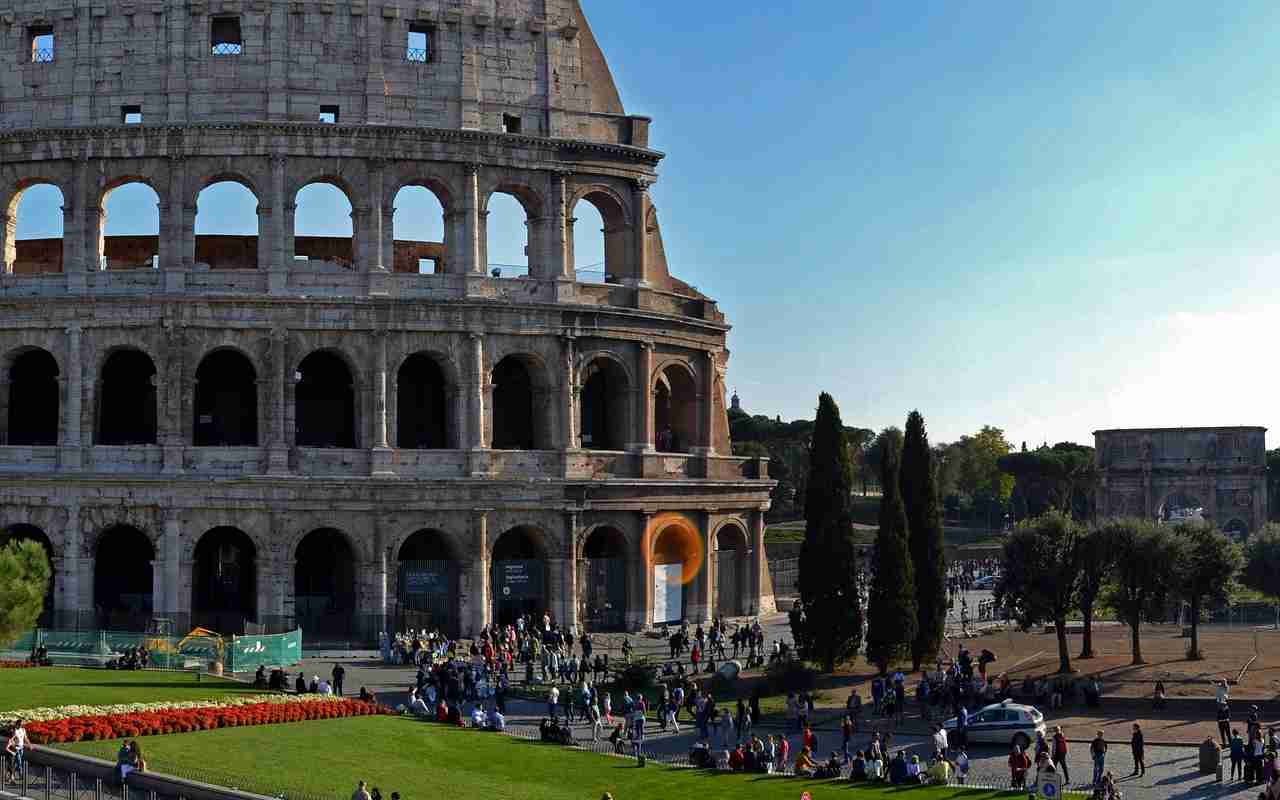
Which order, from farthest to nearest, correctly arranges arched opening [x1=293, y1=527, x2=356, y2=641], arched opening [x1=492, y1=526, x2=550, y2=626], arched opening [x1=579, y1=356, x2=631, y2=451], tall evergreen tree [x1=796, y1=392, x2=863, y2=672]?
arched opening [x1=579, y1=356, x2=631, y2=451]
arched opening [x1=492, y1=526, x2=550, y2=626]
arched opening [x1=293, y1=527, x2=356, y2=641]
tall evergreen tree [x1=796, y1=392, x2=863, y2=672]

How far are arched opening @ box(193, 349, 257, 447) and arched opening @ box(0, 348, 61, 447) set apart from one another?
5.34m

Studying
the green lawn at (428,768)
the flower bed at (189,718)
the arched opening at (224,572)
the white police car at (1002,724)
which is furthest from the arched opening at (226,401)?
the white police car at (1002,724)

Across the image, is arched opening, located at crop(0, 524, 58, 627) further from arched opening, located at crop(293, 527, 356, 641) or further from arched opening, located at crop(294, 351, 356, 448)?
arched opening, located at crop(294, 351, 356, 448)

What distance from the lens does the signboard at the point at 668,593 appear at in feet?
181

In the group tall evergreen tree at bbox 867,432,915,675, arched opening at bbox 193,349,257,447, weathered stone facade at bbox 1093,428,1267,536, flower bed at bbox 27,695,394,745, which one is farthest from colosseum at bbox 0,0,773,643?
weathered stone facade at bbox 1093,428,1267,536

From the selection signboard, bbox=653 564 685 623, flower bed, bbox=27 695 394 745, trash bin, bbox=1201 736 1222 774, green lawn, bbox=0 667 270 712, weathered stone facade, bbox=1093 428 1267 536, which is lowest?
trash bin, bbox=1201 736 1222 774

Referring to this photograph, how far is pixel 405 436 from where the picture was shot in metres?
55.2

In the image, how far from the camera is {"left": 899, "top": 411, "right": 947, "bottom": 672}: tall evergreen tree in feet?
154

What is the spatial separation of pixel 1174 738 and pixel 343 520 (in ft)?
88.5

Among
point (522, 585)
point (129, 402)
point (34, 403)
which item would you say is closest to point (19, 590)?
point (129, 402)

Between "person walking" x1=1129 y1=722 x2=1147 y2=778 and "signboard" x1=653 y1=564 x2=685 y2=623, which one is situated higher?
"signboard" x1=653 y1=564 x2=685 y2=623

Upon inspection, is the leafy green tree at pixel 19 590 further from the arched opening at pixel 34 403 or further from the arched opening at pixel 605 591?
the arched opening at pixel 605 591

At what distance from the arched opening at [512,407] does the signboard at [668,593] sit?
6.64 meters

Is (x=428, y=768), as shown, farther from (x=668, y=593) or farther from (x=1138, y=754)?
(x=668, y=593)
